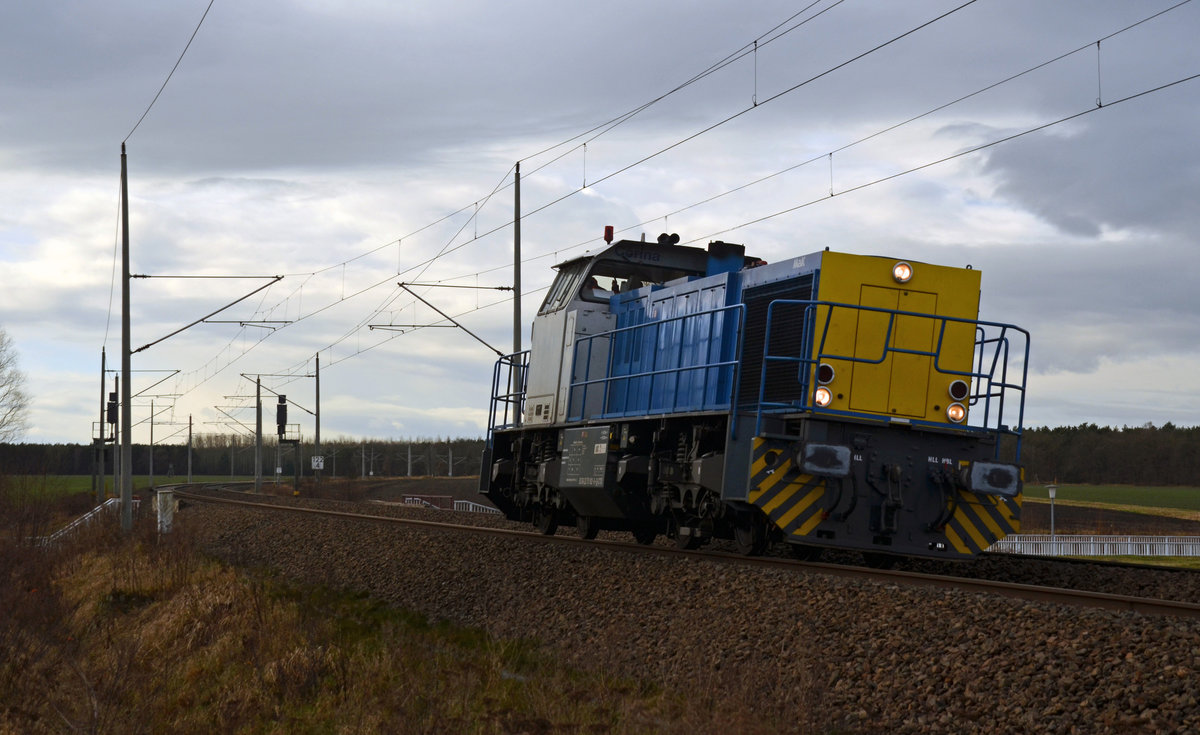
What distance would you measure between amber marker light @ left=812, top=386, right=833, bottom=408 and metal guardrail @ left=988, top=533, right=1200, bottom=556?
17.9m

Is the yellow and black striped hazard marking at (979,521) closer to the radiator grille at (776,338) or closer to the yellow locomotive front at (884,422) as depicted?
the yellow locomotive front at (884,422)

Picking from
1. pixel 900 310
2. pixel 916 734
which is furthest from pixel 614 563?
pixel 916 734

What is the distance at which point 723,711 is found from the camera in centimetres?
A: 690

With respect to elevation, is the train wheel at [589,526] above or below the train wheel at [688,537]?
below

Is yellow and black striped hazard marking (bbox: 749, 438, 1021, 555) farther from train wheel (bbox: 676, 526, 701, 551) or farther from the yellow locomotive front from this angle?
train wheel (bbox: 676, 526, 701, 551)

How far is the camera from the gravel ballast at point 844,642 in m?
5.85

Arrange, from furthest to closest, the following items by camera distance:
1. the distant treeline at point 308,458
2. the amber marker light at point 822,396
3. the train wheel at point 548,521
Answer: the distant treeline at point 308,458
the train wheel at point 548,521
the amber marker light at point 822,396

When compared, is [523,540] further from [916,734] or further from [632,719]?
[916,734]

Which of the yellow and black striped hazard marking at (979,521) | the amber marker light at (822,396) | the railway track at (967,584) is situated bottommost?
the railway track at (967,584)

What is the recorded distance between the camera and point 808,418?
400 inches

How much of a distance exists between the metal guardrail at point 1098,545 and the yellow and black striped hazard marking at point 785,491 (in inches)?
709

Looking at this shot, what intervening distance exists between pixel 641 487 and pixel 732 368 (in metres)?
2.10

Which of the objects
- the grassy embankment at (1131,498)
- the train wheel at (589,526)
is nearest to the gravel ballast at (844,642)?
the train wheel at (589,526)

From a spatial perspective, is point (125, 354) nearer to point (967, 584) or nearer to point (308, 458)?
point (967, 584)
